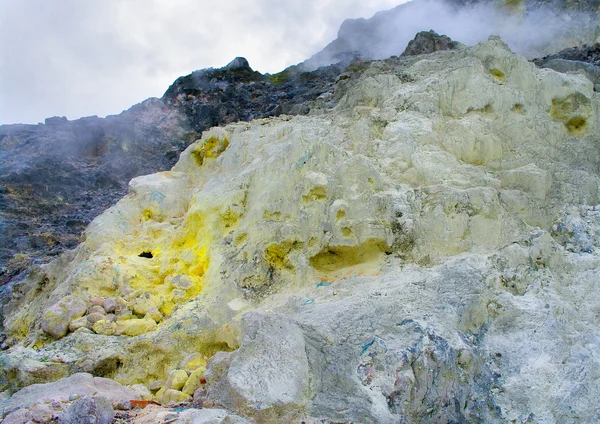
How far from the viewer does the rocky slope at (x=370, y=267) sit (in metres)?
5.21

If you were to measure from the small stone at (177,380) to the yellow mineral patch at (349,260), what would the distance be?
6.90 ft

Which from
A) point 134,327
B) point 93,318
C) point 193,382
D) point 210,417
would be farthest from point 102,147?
point 210,417

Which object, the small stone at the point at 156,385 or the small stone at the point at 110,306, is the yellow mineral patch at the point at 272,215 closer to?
the small stone at the point at 110,306

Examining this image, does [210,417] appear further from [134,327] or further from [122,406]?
[134,327]

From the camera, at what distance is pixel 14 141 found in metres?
19.4

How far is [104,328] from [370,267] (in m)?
3.62

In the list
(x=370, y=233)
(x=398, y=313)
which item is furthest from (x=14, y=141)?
(x=398, y=313)

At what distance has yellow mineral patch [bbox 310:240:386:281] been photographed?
7062mm

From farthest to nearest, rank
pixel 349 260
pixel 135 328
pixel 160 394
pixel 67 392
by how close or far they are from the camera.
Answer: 1. pixel 135 328
2. pixel 349 260
3. pixel 160 394
4. pixel 67 392

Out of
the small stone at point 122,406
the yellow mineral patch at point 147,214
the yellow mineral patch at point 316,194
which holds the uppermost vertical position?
the yellow mineral patch at point 147,214

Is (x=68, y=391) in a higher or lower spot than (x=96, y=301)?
lower

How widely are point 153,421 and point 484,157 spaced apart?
5693 millimetres

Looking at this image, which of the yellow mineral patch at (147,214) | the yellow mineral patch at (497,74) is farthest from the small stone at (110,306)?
the yellow mineral patch at (497,74)

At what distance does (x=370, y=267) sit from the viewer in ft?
23.0
